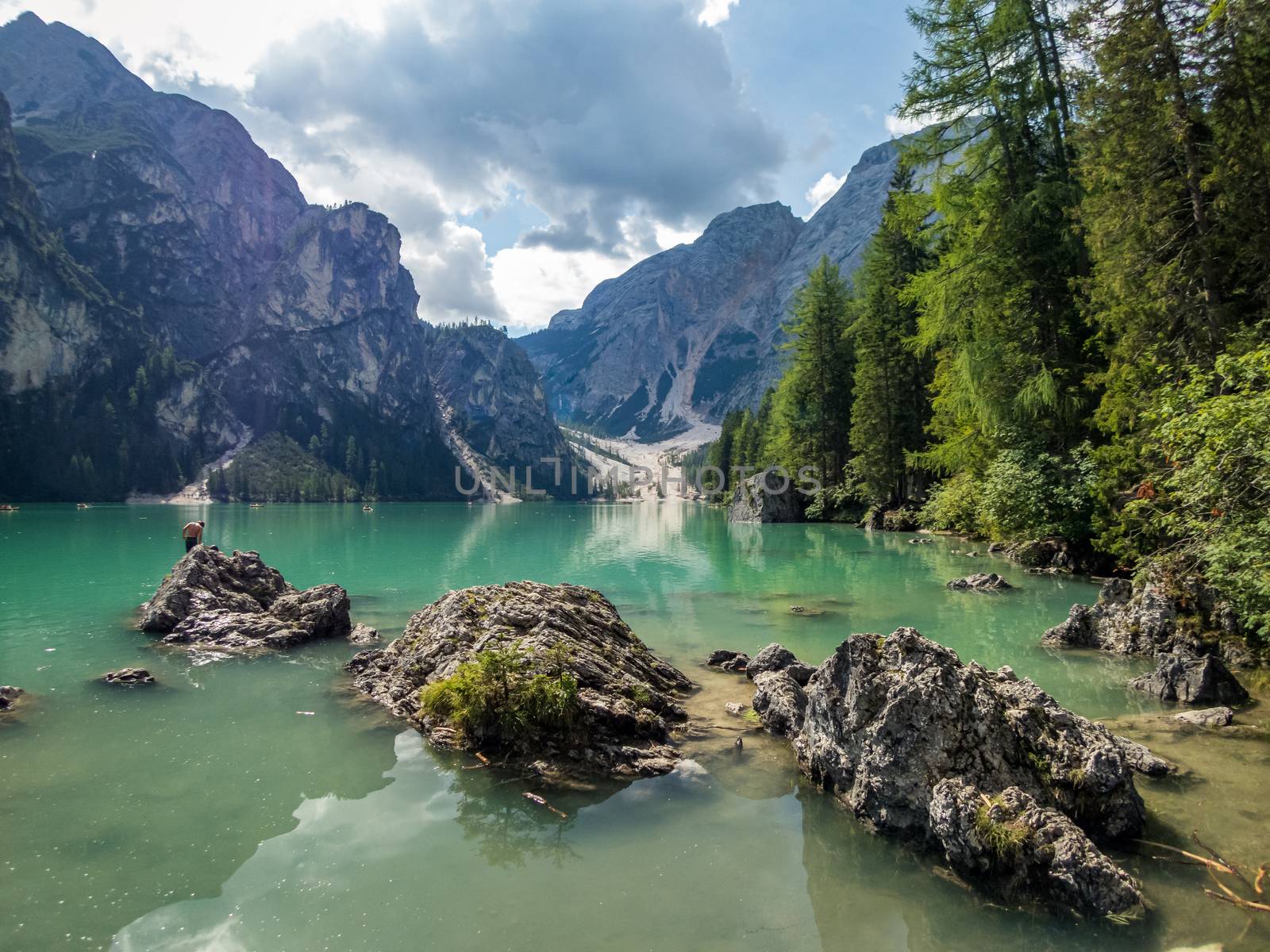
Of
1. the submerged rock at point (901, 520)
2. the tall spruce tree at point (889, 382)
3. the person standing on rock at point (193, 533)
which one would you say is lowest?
the submerged rock at point (901, 520)

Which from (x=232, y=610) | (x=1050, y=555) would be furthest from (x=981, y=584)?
(x=232, y=610)

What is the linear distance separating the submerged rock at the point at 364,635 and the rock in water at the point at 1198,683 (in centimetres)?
1428

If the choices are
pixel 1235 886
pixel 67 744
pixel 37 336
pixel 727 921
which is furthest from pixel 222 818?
pixel 37 336

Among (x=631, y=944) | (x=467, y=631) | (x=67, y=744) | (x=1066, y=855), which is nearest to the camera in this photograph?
(x=631, y=944)

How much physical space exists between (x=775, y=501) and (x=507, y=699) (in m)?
52.3

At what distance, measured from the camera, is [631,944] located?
4.70 meters

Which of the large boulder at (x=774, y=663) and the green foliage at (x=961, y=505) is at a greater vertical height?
the green foliage at (x=961, y=505)

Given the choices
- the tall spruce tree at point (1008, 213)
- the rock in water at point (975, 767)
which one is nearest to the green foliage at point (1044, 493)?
the tall spruce tree at point (1008, 213)

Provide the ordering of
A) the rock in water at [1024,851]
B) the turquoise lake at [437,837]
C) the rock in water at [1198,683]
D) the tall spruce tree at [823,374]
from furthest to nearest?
1. the tall spruce tree at [823,374]
2. the rock in water at [1198,683]
3. the rock in water at [1024,851]
4. the turquoise lake at [437,837]

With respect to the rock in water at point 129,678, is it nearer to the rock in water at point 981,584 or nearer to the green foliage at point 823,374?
the rock in water at point 981,584

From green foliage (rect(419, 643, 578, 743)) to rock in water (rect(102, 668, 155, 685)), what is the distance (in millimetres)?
6251

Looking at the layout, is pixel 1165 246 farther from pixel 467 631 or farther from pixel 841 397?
pixel 841 397

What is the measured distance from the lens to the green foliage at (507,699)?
817cm

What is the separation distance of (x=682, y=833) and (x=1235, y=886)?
425cm
